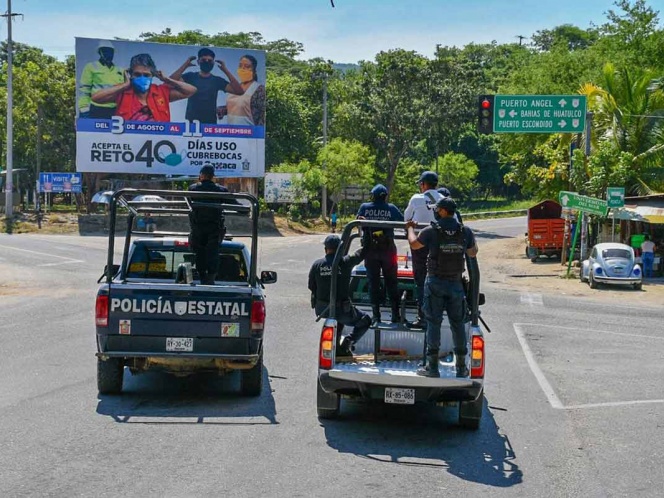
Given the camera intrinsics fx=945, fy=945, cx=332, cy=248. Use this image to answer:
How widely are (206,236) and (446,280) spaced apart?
3.24 meters

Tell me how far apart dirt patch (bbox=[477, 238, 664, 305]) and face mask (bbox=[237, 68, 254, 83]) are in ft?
56.1

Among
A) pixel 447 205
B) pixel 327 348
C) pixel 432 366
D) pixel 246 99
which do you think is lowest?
pixel 432 366

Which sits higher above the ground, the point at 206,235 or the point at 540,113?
the point at 540,113

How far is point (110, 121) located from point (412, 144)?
2246cm

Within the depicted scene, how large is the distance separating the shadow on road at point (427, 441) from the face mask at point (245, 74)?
4463 centimetres

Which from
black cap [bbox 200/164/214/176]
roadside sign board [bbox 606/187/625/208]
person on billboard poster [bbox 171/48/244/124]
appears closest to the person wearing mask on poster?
person on billboard poster [bbox 171/48/244/124]

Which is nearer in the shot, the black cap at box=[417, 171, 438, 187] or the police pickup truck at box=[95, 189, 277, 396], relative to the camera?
the police pickup truck at box=[95, 189, 277, 396]

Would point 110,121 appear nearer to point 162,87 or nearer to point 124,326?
point 162,87

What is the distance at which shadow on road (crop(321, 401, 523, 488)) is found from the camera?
26.9ft

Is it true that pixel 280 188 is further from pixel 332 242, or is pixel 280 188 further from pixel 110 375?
pixel 110 375

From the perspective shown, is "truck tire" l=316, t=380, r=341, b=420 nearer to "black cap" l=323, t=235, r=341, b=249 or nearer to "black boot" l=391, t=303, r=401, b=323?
"black boot" l=391, t=303, r=401, b=323

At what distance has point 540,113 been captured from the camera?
35.0 m

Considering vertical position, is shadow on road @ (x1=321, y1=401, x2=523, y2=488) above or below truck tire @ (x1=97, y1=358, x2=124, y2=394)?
below

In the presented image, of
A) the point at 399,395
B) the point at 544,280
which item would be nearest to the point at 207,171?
the point at 399,395
